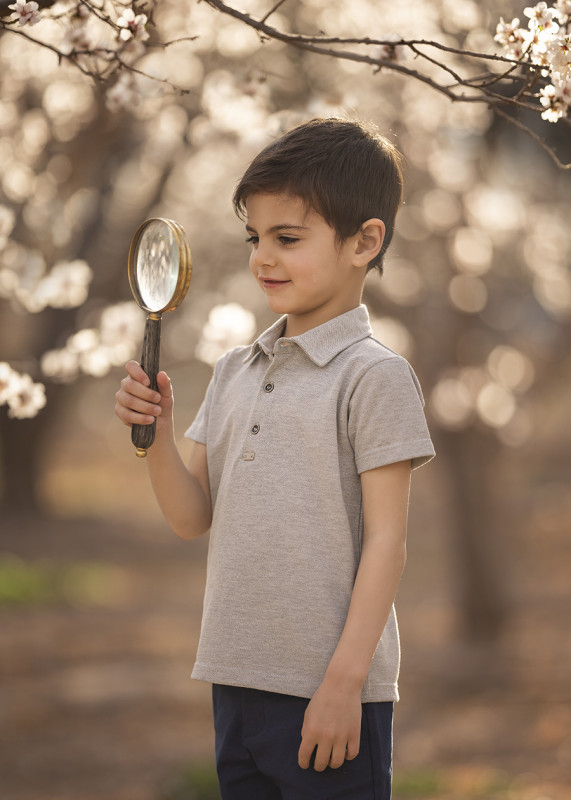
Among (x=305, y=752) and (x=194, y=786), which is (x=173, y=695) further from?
(x=305, y=752)

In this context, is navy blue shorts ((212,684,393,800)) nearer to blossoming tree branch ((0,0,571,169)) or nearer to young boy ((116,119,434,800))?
young boy ((116,119,434,800))

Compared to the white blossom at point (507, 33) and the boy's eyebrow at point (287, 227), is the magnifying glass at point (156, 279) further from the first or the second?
the white blossom at point (507, 33)

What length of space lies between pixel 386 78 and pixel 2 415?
7232 mm

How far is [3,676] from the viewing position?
639 centimetres

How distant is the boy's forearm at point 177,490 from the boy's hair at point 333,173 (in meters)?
0.52

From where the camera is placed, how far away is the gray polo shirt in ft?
5.30

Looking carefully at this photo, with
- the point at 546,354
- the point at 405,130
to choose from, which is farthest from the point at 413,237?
the point at 546,354

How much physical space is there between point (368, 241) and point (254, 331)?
6343 millimetres

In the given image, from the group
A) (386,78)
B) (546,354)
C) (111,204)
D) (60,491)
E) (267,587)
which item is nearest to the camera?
(267,587)

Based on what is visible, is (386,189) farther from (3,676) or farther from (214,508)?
(3,676)

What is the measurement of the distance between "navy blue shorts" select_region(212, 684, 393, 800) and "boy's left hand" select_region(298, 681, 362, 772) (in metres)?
0.05

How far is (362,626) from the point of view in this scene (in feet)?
5.11

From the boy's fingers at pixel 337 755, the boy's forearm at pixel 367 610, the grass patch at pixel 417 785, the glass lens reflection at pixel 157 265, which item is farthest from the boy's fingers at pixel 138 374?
the grass patch at pixel 417 785

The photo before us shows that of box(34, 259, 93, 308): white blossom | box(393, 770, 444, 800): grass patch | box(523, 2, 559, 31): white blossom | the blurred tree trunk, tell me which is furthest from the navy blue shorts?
the blurred tree trunk
